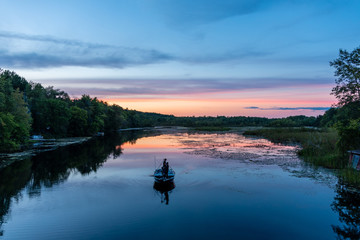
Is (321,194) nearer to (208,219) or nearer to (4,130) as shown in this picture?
(208,219)

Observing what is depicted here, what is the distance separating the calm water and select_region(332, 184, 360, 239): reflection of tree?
A: 0.18 feet

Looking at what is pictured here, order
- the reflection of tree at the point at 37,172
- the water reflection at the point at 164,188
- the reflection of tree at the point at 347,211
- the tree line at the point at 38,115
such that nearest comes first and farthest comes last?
the reflection of tree at the point at 347,211 → the water reflection at the point at 164,188 → the reflection of tree at the point at 37,172 → the tree line at the point at 38,115

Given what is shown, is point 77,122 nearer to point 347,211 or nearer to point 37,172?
point 37,172

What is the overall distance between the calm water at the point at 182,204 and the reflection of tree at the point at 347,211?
0.18 feet

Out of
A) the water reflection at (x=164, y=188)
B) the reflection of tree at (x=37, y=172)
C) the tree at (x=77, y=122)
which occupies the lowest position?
the reflection of tree at (x=37, y=172)

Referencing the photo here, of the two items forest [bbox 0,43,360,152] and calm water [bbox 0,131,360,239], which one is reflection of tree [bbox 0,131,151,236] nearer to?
calm water [bbox 0,131,360,239]

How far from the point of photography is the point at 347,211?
16.8 metres

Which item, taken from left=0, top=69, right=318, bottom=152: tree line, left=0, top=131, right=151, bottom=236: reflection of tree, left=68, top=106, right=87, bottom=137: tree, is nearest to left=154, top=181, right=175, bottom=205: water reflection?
left=0, top=131, right=151, bottom=236: reflection of tree

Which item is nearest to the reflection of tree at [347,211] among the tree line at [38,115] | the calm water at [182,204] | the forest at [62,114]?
the calm water at [182,204]

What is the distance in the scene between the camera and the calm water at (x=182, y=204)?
14.1m

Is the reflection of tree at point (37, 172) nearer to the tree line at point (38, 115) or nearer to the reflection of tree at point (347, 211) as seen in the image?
the tree line at point (38, 115)

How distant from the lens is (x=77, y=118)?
79.8 m

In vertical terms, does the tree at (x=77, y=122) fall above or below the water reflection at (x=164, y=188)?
above

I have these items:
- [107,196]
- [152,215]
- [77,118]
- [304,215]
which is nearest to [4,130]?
[107,196]
